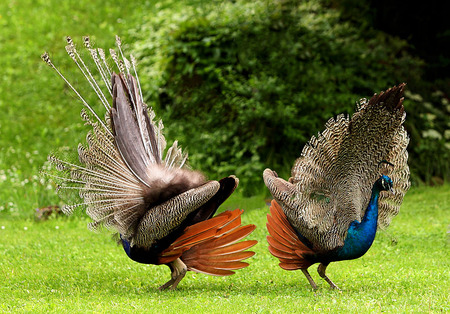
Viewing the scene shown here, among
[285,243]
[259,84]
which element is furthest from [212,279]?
[259,84]

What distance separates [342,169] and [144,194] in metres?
1.91

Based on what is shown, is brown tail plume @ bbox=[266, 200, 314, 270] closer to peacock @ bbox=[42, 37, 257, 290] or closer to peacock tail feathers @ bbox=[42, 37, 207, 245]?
peacock @ bbox=[42, 37, 257, 290]

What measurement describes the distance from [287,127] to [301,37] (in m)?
1.94

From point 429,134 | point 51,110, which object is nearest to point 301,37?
point 429,134

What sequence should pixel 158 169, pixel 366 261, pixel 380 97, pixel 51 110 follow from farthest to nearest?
pixel 51 110, pixel 366 261, pixel 158 169, pixel 380 97

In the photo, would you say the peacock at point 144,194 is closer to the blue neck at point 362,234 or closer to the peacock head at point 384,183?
the blue neck at point 362,234

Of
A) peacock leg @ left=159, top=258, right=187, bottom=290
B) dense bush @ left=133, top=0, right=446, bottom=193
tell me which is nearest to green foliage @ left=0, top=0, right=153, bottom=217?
dense bush @ left=133, top=0, right=446, bottom=193

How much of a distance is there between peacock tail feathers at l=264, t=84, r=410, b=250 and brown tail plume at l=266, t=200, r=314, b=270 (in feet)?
0.83

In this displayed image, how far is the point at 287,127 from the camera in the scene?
11430 mm

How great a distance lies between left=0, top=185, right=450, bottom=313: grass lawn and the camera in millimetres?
5387

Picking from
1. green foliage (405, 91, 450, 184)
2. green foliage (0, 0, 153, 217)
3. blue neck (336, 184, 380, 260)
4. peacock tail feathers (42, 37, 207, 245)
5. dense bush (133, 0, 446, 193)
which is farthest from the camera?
green foliage (405, 91, 450, 184)

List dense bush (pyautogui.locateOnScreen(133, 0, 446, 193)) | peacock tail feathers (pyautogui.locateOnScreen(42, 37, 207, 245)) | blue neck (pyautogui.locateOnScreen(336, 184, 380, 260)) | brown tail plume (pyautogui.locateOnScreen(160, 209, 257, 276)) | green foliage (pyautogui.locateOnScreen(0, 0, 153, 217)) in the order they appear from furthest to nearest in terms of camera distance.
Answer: dense bush (pyautogui.locateOnScreen(133, 0, 446, 193)), green foliage (pyautogui.locateOnScreen(0, 0, 153, 217)), brown tail plume (pyautogui.locateOnScreen(160, 209, 257, 276)), peacock tail feathers (pyautogui.locateOnScreen(42, 37, 207, 245)), blue neck (pyautogui.locateOnScreen(336, 184, 380, 260))

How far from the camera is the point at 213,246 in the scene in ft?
20.5

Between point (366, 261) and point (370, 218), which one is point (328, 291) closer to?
point (370, 218)
